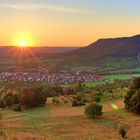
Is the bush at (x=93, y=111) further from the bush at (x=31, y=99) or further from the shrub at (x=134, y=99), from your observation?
the bush at (x=31, y=99)

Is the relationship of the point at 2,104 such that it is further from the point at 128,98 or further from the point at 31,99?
the point at 128,98

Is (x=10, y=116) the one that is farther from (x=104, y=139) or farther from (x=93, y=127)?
(x=104, y=139)

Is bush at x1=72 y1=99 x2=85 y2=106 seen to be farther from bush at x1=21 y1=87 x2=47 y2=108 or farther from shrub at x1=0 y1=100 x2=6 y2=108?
shrub at x1=0 y1=100 x2=6 y2=108

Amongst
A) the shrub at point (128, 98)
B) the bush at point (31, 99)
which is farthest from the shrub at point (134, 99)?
the bush at point (31, 99)

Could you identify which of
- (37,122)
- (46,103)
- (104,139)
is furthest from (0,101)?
(104,139)

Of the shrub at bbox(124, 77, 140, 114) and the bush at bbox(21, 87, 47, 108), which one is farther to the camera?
the bush at bbox(21, 87, 47, 108)

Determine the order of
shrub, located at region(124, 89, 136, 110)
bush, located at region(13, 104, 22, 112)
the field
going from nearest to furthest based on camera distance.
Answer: the field → shrub, located at region(124, 89, 136, 110) → bush, located at region(13, 104, 22, 112)

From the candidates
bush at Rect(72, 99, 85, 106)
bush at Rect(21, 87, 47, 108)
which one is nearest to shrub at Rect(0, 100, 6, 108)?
bush at Rect(21, 87, 47, 108)

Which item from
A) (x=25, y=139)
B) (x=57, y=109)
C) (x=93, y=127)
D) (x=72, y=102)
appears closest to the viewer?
(x=25, y=139)
